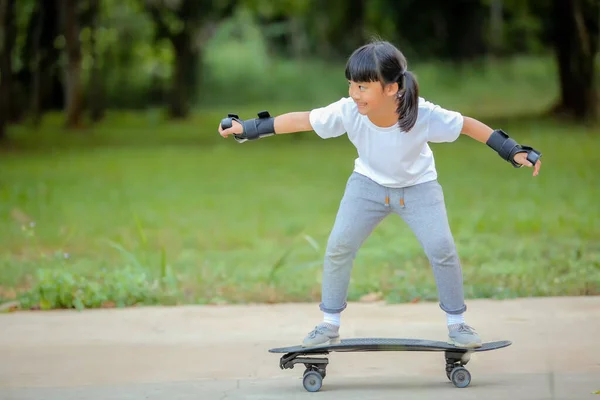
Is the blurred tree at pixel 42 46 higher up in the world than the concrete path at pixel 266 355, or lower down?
higher up

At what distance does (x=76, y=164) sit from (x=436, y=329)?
46.6ft

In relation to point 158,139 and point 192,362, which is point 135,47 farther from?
point 192,362

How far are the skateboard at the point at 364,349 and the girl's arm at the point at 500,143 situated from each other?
87cm

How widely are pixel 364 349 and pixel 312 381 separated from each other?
28 centimetres

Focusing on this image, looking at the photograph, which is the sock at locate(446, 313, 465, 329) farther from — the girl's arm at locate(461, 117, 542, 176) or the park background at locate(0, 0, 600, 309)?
the park background at locate(0, 0, 600, 309)

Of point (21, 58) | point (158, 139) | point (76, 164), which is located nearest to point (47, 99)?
point (21, 58)

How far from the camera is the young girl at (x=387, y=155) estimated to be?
16.4ft

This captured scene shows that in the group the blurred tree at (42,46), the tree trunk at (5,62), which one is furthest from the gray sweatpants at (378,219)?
the blurred tree at (42,46)

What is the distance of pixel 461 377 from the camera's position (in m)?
5.15

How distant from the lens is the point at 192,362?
575 centimetres

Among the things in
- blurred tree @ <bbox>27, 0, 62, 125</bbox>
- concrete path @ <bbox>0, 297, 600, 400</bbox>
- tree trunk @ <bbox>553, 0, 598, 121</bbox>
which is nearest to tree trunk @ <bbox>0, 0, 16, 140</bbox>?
blurred tree @ <bbox>27, 0, 62, 125</bbox>

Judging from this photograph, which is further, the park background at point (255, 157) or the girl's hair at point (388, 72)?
the park background at point (255, 157)

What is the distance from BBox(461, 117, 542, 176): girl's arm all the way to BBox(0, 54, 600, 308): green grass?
2323 mm

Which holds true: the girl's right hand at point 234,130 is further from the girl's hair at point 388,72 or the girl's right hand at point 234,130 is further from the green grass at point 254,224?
the green grass at point 254,224
